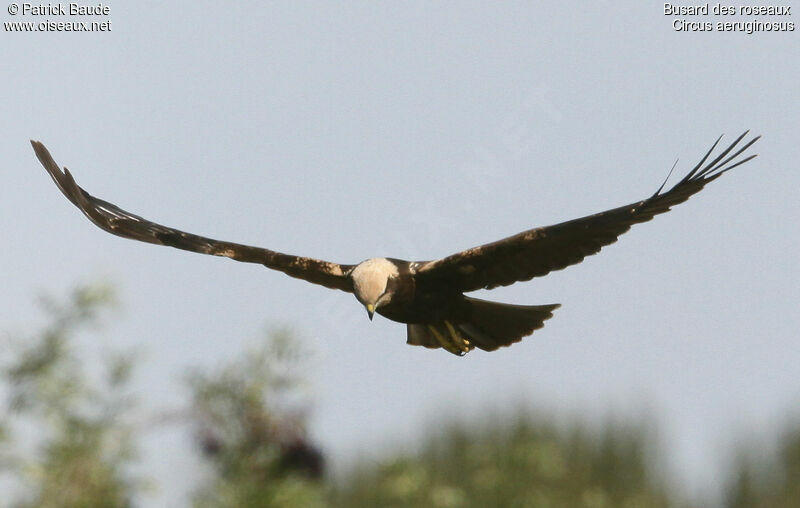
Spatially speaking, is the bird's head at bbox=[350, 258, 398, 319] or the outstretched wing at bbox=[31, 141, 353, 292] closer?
the bird's head at bbox=[350, 258, 398, 319]

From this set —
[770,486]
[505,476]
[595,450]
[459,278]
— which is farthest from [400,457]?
[770,486]

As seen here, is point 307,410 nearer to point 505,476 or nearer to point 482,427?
point 505,476

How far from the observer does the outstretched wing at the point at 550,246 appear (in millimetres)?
6262

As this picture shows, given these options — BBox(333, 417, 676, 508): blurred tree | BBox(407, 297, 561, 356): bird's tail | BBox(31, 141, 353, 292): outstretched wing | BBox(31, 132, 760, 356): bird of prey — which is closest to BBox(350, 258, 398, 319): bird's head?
BBox(31, 132, 760, 356): bird of prey

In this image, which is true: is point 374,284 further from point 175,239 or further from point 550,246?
point 175,239

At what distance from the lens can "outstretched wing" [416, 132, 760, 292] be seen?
626 cm

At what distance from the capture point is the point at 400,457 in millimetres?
8578

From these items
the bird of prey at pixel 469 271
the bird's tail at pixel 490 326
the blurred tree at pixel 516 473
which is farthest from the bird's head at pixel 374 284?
the blurred tree at pixel 516 473

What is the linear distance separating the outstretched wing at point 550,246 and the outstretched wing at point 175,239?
0.79 metres

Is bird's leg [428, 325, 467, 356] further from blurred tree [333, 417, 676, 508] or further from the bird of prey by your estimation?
blurred tree [333, 417, 676, 508]

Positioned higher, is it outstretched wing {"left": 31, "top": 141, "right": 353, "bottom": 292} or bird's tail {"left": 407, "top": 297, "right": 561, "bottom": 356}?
outstretched wing {"left": 31, "top": 141, "right": 353, "bottom": 292}

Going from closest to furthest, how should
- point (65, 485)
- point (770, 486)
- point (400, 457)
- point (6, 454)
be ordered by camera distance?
1. point (65, 485)
2. point (6, 454)
3. point (400, 457)
4. point (770, 486)

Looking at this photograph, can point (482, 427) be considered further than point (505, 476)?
Yes

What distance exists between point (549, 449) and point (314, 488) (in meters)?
4.03
